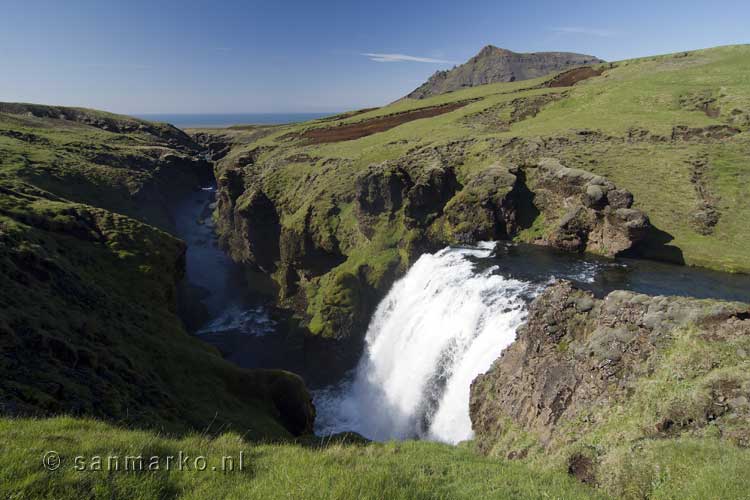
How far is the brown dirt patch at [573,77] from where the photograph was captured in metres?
73.1

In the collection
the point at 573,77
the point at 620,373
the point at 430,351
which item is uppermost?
the point at 573,77

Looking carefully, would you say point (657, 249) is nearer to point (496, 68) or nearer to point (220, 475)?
point (220, 475)

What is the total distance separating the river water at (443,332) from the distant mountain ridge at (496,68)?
149024 mm

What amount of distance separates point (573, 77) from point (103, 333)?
92.8 metres

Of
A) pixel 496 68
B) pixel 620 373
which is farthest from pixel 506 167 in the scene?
pixel 496 68

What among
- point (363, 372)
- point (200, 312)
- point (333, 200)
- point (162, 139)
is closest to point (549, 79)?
point (333, 200)

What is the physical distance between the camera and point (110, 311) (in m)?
17.9

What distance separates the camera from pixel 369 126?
277 ft

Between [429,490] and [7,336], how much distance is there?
1205cm

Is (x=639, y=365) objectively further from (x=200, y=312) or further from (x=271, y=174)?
(x=271, y=174)

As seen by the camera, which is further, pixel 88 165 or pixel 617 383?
pixel 88 165

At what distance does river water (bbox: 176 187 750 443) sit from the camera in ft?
77.7

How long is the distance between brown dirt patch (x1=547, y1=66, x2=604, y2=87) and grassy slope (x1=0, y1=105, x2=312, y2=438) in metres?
76.6

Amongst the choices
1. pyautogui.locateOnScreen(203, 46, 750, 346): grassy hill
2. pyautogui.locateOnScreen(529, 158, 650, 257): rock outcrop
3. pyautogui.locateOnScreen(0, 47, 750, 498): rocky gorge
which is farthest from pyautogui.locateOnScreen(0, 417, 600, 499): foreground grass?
pyautogui.locateOnScreen(203, 46, 750, 346): grassy hill
